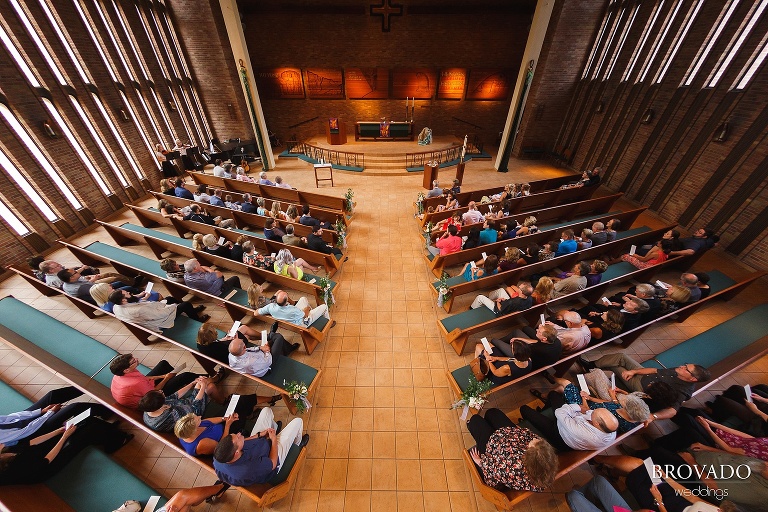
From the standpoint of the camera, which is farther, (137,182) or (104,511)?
(137,182)

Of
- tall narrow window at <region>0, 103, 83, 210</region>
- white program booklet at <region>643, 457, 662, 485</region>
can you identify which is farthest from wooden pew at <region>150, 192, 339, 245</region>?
white program booklet at <region>643, 457, 662, 485</region>

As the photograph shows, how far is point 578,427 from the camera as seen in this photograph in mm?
2609

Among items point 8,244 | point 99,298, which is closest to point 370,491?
point 99,298

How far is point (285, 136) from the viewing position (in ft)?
47.4

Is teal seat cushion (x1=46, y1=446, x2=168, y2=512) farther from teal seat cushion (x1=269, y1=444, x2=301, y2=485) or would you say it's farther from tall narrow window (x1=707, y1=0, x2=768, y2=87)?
tall narrow window (x1=707, y1=0, x2=768, y2=87)

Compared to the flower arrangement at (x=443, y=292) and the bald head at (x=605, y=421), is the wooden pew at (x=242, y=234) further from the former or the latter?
the bald head at (x=605, y=421)

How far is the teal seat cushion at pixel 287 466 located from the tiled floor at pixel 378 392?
0.38 metres

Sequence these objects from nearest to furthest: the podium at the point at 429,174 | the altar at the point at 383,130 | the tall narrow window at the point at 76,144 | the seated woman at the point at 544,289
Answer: the seated woman at the point at 544,289 < the tall narrow window at the point at 76,144 < the podium at the point at 429,174 < the altar at the point at 383,130

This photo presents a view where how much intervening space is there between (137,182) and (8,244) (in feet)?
12.7

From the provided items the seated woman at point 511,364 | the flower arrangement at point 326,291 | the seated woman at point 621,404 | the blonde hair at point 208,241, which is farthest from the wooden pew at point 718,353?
the blonde hair at point 208,241

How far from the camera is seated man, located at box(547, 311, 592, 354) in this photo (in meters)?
3.44

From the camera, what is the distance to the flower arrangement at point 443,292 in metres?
4.57

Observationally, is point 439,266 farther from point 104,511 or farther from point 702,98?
point 702,98

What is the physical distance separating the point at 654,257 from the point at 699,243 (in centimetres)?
83
